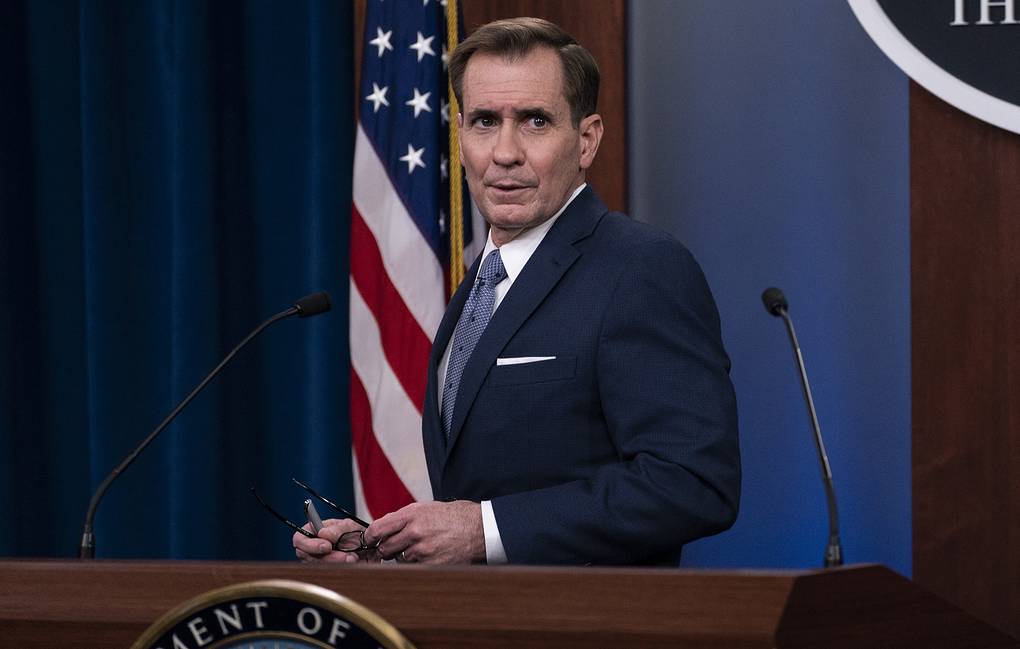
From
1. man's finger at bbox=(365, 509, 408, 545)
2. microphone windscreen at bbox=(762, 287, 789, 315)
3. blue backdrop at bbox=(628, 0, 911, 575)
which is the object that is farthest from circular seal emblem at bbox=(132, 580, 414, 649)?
blue backdrop at bbox=(628, 0, 911, 575)

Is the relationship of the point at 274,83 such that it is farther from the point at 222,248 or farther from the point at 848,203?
the point at 848,203

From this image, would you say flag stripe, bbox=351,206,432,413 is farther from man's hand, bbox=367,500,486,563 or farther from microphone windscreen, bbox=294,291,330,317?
man's hand, bbox=367,500,486,563

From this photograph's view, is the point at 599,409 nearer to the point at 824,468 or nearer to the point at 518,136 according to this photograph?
the point at 824,468

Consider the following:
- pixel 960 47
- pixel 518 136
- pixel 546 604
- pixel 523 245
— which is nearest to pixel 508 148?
pixel 518 136

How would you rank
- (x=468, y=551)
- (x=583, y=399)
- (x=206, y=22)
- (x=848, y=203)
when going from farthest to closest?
(x=206, y=22) < (x=848, y=203) < (x=583, y=399) < (x=468, y=551)

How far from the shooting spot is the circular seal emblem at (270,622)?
113 cm

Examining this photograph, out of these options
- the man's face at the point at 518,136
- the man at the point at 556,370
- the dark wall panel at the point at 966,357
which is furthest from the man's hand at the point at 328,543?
the dark wall panel at the point at 966,357

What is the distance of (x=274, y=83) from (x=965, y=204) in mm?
1792

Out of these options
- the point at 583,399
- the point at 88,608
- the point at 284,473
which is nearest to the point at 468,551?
the point at 583,399

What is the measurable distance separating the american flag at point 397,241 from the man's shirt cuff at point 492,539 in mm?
1411

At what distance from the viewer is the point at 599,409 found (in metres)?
1.61

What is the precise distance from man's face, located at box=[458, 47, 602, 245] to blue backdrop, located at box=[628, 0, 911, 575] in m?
1.23

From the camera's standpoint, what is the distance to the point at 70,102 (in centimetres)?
330

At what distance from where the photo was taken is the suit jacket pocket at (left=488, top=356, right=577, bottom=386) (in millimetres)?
1608
